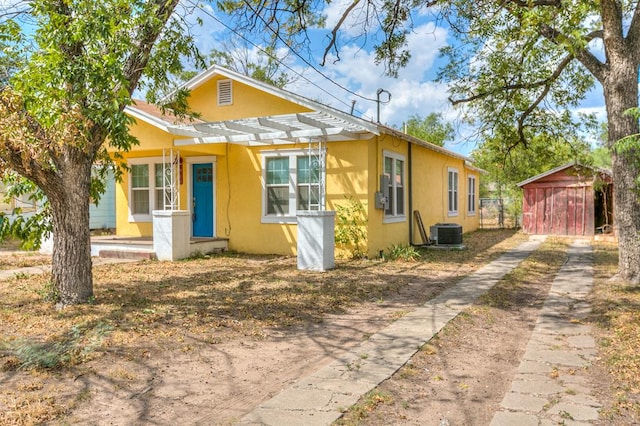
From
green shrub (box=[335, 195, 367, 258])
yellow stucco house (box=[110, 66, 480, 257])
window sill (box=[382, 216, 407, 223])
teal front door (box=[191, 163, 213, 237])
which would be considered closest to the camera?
yellow stucco house (box=[110, 66, 480, 257])

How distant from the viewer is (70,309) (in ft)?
20.9

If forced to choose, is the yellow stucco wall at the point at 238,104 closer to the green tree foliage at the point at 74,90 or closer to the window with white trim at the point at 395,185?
the window with white trim at the point at 395,185

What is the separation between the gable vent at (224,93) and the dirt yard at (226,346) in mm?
5530

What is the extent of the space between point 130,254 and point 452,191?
12334 millimetres

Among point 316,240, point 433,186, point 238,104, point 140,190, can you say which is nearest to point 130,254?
point 140,190

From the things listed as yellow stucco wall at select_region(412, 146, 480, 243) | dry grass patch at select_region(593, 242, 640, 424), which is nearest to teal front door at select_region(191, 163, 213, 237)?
yellow stucco wall at select_region(412, 146, 480, 243)

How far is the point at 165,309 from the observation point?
6.48 m

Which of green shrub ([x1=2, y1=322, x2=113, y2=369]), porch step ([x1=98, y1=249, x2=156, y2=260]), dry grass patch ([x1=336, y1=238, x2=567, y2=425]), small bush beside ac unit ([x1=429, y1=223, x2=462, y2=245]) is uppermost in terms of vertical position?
small bush beside ac unit ([x1=429, y1=223, x2=462, y2=245])

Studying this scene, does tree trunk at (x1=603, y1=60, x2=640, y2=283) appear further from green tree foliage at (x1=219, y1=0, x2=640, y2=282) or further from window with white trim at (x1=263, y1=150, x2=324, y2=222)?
window with white trim at (x1=263, y1=150, x2=324, y2=222)

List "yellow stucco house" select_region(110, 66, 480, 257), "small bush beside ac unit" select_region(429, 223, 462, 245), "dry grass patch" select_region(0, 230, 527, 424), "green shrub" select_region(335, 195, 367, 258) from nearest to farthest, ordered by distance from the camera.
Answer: "dry grass patch" select_region(0, 230, 527, 424) < "yellow stucco house" select_region(110, 66, 480, 257) < "green shrub" select_region(335, 195, 367, 258) < "small bush beside ac unit" select_region(429, 223, 462, 245)

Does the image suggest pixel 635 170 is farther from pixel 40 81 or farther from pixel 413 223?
pixel 40 81

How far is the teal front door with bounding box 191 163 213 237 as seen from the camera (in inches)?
524

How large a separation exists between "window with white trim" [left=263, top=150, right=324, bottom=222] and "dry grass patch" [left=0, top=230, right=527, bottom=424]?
1.57 meters

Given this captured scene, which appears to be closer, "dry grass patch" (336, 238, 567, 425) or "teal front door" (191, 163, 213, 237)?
"dry grass patch" (336, 238, 567, 425)
